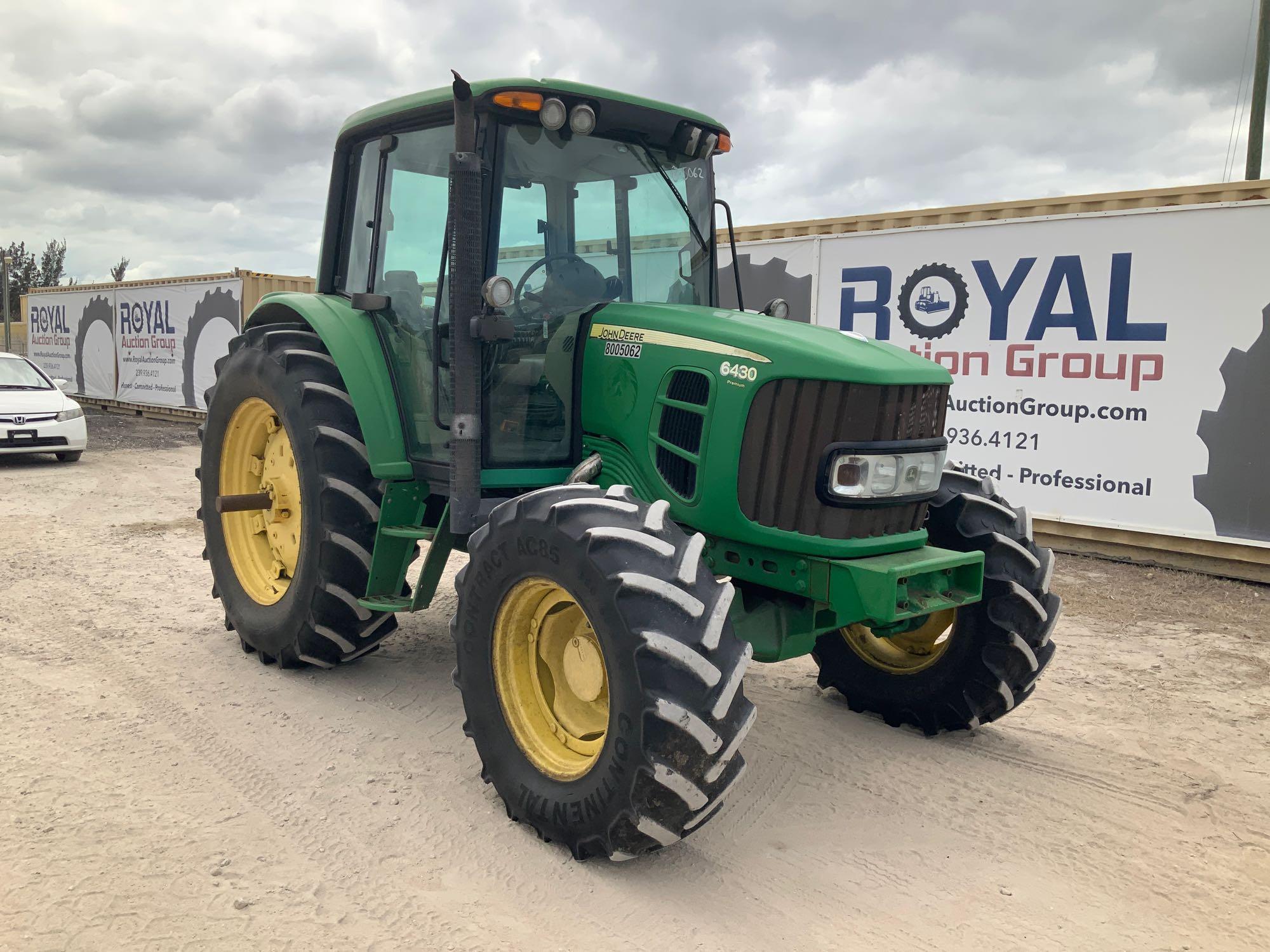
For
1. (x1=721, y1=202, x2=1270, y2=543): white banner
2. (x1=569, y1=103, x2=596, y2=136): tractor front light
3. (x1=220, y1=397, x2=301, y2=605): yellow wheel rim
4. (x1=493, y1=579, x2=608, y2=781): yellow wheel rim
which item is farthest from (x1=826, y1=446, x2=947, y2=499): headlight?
(x1=721, y1=202, x2=1270, y2=543): white banner

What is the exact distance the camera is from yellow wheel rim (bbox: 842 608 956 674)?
4.51m

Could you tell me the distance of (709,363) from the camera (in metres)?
3.66

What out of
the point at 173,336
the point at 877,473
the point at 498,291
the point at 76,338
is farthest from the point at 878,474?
the point at 76,338

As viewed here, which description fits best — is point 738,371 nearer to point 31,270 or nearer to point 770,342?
point 770,342

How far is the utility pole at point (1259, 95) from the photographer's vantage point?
1272 centimetres

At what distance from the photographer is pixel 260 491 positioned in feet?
17.2

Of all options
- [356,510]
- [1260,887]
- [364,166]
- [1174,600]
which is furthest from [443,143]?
[1174,600]

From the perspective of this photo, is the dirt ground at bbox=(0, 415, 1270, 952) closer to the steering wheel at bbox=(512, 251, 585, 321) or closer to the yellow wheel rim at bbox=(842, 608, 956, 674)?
the yellow wheel rim at bbox=(842, 608, 956, 674)

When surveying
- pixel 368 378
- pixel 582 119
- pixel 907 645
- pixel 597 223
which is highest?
pixel 582 119

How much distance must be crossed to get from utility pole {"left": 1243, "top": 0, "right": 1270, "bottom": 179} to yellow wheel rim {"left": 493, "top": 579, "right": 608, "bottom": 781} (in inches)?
514

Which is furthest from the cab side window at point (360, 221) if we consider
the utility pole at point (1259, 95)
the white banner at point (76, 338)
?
the white banner at point (76, 338)

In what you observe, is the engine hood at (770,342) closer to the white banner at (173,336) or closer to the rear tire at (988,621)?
the rear tire at (988,621)

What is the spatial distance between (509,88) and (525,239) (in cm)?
59

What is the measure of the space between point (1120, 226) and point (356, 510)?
22.5 ft
